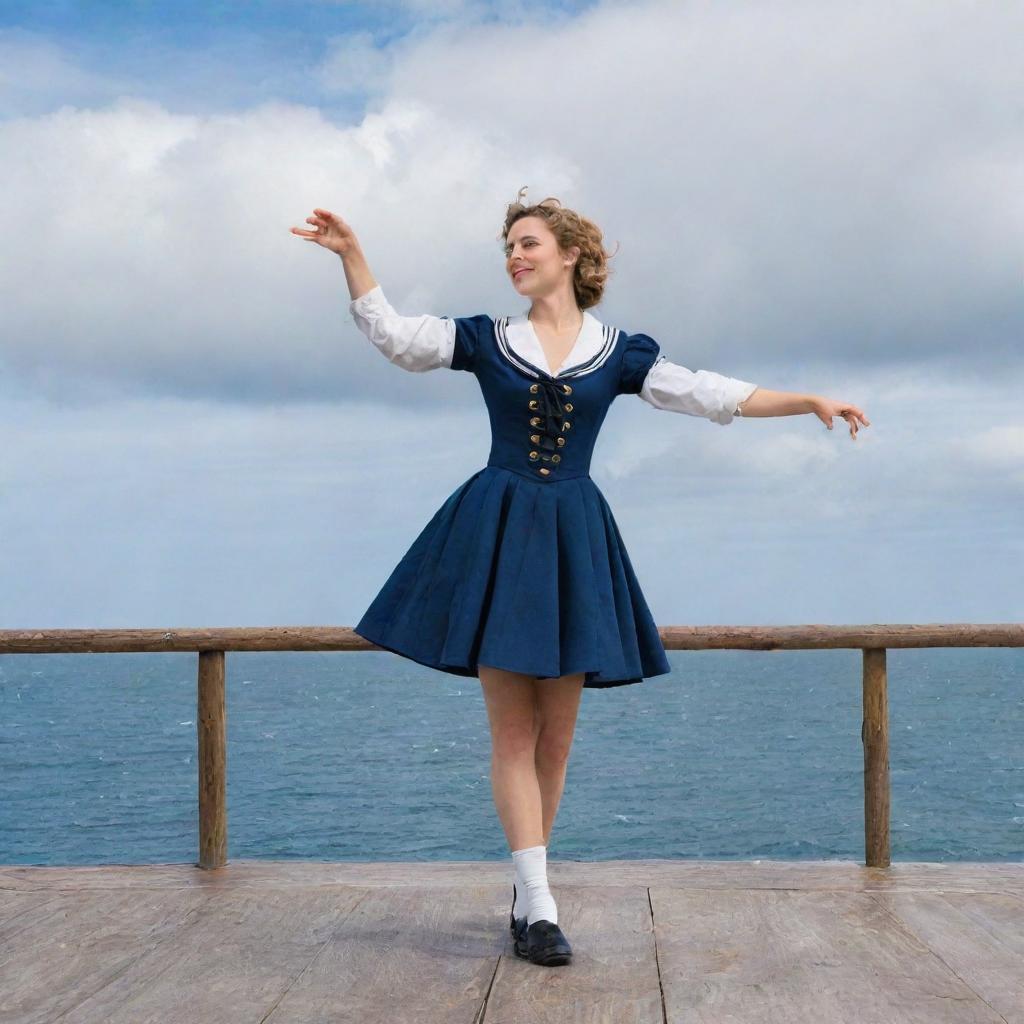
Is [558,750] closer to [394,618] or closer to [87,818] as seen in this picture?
[394,618]

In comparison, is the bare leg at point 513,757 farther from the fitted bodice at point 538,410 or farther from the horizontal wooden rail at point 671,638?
the horizontal wooden rail at point 671,638

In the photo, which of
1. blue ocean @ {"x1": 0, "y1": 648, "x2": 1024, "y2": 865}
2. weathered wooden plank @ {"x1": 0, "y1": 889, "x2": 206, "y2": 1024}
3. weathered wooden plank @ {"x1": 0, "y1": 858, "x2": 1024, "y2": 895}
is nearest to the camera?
weathered wooden plank @ {"x1": 0, "y1": 889, "x2": 206, "y2": 1024}

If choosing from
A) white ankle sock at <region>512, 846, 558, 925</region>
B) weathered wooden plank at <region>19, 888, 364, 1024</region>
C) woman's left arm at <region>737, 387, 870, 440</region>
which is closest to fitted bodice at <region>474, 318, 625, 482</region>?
woman's left arm at <region>737, 387, 870, 440</region>

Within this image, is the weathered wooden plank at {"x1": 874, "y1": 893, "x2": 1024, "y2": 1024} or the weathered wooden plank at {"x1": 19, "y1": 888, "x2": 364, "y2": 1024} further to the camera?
the weathered wooden plank at {"x1": 874, "y1": 893, "x2": 1024, "y2": 1024}

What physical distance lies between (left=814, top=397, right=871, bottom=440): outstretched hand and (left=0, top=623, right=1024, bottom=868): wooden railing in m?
0.98

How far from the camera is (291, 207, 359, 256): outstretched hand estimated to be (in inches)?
102

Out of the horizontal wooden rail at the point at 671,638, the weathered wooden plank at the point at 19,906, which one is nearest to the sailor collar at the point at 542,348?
the horizontal wooden rail at the point at 671,638

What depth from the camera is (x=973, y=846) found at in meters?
40.2

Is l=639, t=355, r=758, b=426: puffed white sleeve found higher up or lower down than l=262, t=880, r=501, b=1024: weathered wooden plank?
higher up

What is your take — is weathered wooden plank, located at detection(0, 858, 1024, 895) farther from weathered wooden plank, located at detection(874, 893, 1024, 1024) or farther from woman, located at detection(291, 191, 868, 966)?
woman, located at detection(291, 191, 868, 966)

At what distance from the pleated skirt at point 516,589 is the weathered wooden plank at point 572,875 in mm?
922

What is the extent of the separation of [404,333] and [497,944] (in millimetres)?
1314

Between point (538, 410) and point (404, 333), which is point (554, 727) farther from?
point (404, 333)

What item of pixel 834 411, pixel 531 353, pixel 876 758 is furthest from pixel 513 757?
pixel 876 758
